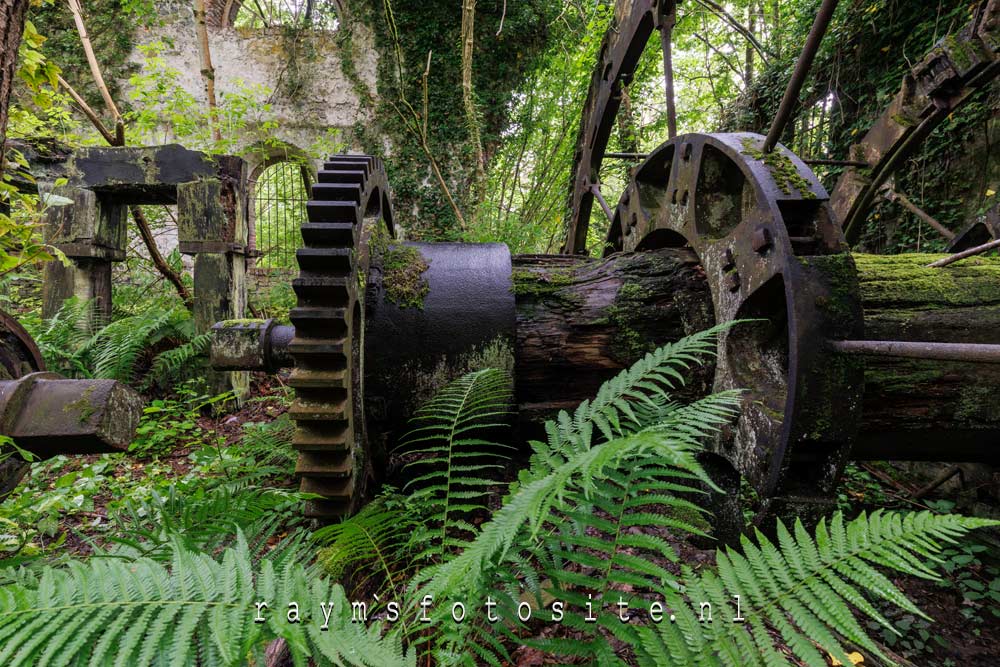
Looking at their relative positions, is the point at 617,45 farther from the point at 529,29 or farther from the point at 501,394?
the point at 529,29

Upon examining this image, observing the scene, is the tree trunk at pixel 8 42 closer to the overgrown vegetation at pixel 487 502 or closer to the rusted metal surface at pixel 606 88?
the overgrown vegetation at pixel 487 502

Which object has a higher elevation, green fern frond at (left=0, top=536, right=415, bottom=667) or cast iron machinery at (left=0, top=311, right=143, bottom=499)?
cast iron machinery at (left=0, top=311, right=143, bottom=499)

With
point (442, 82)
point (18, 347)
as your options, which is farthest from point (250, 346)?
point (442, 82)

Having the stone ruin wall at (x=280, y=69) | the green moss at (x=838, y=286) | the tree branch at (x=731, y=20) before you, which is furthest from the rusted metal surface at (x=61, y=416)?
the stone ruin wall at (x=280, y=69)

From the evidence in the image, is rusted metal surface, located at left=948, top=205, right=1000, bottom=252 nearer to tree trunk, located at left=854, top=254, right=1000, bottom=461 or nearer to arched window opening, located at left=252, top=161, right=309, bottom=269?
tree trunk, located at left=854, top=254, right=1000, bottom=461

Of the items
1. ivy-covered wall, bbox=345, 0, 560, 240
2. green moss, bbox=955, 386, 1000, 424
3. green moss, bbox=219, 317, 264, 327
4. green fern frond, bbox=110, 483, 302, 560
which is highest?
ivy-covered wall, bbox=345, 0, 560, 240

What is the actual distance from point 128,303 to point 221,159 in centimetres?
298

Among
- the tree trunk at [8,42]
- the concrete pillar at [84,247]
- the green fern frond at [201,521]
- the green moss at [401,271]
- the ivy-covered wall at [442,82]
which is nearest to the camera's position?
the tree trunk at [8,42]

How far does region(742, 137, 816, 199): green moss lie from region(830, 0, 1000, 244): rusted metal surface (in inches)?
57.2

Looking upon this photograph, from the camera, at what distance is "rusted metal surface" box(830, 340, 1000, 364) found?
1.07 metres

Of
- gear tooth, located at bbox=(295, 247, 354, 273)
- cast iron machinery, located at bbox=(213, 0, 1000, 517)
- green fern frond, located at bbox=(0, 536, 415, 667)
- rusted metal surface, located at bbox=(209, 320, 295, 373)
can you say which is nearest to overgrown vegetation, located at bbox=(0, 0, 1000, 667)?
green fern frond, located at bbox=(0, 536, 415, 667)

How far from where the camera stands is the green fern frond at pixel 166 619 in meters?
0.71

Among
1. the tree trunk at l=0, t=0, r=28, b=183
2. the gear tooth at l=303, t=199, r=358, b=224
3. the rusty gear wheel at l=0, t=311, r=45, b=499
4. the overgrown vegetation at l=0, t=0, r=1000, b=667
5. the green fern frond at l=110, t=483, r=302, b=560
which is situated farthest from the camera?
the rusty gear wheel at l=0, t=311, r=45, b=499

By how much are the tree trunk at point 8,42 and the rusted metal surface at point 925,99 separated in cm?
355
